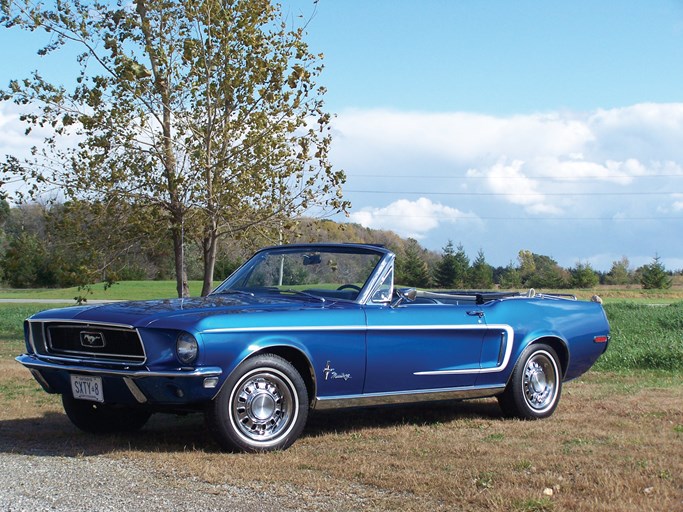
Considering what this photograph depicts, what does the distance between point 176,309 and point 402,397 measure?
1944mm

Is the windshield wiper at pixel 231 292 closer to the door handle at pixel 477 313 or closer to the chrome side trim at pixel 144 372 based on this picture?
the chrome side trim at pixel 144 372

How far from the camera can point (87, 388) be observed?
21.9 feet

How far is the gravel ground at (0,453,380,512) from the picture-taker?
5000 mm

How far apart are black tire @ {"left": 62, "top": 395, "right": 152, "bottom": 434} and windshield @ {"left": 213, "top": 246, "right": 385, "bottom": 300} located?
1381 millimetres

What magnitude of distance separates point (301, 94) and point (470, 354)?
10.7 metres

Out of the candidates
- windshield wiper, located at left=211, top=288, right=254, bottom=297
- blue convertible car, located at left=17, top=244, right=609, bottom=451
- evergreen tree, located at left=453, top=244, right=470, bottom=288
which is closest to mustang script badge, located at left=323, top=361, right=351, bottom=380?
blue convertible car, located at left=17, top=244, right=609, bottom=451

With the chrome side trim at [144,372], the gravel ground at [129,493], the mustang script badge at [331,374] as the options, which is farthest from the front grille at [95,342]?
the mustang script badge at [331,374]

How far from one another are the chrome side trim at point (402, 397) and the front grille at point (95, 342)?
1.41m

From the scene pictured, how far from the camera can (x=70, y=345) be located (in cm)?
700

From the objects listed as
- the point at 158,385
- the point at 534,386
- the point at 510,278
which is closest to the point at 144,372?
the point at 158,385

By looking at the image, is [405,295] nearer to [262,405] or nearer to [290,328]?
[290,328]

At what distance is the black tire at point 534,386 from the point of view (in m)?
8.34

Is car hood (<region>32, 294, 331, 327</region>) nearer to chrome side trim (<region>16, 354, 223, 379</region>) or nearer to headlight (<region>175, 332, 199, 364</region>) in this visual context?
headlight (<region>175, 332, 199, 364</region>)

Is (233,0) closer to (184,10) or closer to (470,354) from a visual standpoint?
(184,10)
